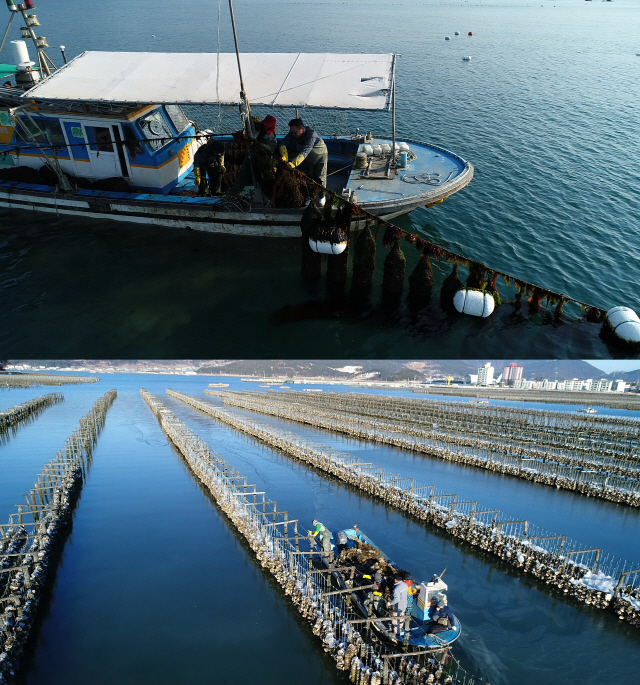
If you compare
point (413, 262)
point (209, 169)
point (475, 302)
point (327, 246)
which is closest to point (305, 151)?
point (209, 169)

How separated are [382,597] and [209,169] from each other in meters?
18.7

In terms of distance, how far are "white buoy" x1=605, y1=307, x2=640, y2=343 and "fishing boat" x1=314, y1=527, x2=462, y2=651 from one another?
10552mm

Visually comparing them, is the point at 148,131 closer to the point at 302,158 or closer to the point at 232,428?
the point at 302,158

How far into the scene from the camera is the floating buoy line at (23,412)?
122ft

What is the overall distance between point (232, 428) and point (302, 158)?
74.2 feet

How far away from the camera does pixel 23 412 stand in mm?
41344

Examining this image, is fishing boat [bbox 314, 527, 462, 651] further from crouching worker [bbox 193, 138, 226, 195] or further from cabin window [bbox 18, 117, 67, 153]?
cabin window [bbox 18, 117, 67, 153]

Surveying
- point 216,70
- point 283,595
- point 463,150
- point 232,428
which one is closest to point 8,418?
point 232,428

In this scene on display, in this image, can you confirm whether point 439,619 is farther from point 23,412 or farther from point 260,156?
point 23,412

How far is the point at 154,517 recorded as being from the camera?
19.7 m

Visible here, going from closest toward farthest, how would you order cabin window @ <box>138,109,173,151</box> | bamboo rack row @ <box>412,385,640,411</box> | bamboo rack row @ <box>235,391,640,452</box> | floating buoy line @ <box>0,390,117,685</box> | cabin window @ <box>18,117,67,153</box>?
floating buoy line @ <box>0,390,117,685</box>
cabin window @ <box>138,109,173,151</box>
cabin window @ <box>18,117,67,153</box>
bamboo rack row @ <box>235,391,640,452</box>
bamboo rack row @ <box>412,385,640,411</box>

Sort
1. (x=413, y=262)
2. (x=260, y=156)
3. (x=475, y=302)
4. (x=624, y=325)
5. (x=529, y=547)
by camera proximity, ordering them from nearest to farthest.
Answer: (x=529, y=547) < (x=624, y=325) < (x=475, y=302) < (x=260, y=156) < (x=413, y=262)

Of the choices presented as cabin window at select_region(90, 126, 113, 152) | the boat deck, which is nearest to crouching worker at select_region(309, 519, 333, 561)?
the boat deck

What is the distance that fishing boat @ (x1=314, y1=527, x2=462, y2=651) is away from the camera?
35.5 feet
